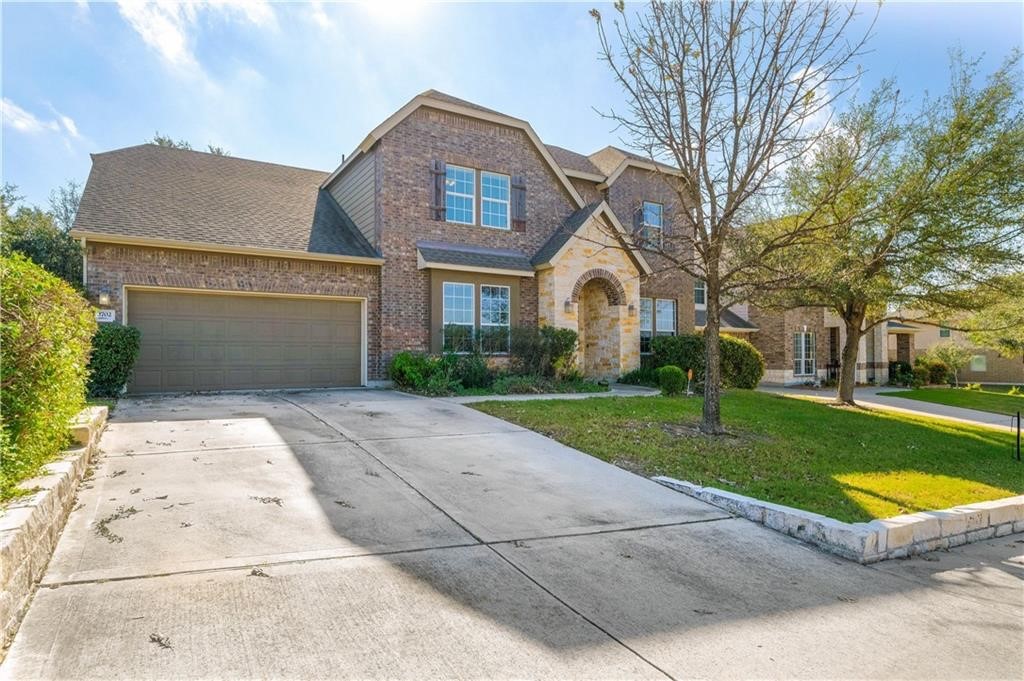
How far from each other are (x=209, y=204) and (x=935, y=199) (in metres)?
16.7

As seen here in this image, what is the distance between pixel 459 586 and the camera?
12.8 feet

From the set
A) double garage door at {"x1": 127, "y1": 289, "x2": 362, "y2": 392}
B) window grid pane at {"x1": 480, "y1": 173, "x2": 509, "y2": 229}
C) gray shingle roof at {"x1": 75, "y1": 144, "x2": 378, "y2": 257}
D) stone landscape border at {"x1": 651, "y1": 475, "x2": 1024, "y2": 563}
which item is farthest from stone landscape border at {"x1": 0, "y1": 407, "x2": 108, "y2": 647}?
window grid pane at {"x1": 480, "y1": 173, "x2": 509, "y2": 229}

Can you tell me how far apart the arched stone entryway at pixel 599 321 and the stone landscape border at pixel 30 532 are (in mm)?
13162

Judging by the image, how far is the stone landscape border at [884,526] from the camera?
5.05 meters

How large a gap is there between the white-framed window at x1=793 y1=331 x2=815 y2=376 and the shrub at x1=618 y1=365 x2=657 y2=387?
11944 millimetres

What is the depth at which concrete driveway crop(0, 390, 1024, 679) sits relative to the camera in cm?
305

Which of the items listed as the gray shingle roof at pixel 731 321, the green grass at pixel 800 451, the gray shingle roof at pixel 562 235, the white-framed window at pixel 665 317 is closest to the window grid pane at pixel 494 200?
the gray shingle roof at pixel 562 235

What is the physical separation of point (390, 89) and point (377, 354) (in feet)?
22.6

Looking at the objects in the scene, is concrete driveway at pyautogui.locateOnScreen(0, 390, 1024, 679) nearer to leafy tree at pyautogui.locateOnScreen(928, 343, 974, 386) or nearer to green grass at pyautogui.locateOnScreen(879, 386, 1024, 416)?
green grass at pyautogui.locateOnScreen(879, 386, 1024, 416)

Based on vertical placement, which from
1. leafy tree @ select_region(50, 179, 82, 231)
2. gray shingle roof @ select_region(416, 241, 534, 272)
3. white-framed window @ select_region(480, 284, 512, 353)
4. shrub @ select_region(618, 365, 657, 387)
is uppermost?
leafy tree @ select_region(50, 179, 82, 231)

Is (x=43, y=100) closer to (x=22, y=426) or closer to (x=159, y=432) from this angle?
(x=159, y=432)

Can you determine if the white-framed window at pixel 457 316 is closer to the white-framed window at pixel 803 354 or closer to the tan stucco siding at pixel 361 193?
the tan stucco siding at pixel 361 193

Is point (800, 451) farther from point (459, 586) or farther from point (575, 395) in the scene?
point (459, 586)

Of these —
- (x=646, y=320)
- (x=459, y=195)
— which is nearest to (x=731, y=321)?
(x=646, y=320)
